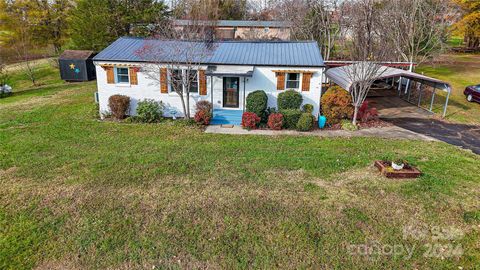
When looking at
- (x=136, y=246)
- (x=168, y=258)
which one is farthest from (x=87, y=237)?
(x=168, y=258)

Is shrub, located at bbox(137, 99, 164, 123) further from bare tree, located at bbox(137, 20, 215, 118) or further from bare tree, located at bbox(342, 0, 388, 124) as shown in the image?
bare tree, located at bbox(342, 0, 388, 124)

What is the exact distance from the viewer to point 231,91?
1595 cm

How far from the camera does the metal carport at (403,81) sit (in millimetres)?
16484

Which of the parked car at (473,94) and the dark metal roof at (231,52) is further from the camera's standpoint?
the parked car at (473,94)

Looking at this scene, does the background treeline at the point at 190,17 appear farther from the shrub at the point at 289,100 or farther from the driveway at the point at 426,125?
the shrub at the point at 289,100

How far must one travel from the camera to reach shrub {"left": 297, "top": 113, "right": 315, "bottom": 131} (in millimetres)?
14102

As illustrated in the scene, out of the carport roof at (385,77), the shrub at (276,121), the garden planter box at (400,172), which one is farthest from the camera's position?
the carport roof at (385,77)

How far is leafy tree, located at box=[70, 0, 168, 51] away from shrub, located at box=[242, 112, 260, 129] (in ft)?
59.3

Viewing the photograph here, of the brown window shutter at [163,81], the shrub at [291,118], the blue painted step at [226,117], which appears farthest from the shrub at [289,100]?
the brown window shutter at [163,81]

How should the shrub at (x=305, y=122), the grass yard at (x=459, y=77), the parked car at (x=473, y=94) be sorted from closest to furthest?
the shrub at (x=305, y=122), the grass yard at (x=459, y=77), the parked car at (x=473, y=94)

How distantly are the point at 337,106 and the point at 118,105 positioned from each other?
1056cm

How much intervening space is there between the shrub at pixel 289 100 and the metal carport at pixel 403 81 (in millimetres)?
2493

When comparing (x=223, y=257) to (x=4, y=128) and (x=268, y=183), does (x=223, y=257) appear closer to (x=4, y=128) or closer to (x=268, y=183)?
(x=268, y=183)

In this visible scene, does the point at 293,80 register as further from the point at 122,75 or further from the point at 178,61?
the point at 122,75
